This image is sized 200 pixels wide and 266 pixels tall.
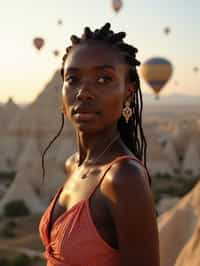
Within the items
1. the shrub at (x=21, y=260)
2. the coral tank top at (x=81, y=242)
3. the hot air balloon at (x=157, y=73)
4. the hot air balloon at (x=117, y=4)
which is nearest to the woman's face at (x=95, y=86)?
the coral tank top at (x=81, y=242)

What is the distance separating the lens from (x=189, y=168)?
42.4 metres

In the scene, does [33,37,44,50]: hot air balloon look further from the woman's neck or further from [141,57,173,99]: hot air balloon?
the woman's neck

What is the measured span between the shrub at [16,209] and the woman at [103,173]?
78.1ft

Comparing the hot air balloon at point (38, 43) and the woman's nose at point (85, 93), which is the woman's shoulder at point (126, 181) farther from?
the hot air balloon at point (38, 43)

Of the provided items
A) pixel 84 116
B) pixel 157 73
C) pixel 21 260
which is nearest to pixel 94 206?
pixel 84 116

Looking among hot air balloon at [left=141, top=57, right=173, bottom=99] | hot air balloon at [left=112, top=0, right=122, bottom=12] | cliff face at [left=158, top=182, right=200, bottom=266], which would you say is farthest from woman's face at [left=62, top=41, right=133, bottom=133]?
hot air balloon at [left=112, top=0, right=122, bottom=12]

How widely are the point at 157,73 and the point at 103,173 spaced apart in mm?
27112

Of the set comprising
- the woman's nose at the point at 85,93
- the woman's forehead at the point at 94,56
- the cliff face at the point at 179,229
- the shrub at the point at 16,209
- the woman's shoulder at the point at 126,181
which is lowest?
the shrub at the point at 16,209

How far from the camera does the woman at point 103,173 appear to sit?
1.75m

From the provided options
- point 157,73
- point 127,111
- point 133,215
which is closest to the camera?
point 133,215

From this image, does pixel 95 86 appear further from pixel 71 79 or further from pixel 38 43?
pixel 38 43

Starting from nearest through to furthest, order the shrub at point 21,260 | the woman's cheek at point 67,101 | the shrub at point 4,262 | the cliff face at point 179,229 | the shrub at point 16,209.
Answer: the woman's cheek at point 67,101 → the cliff face at point 179,229 → the shrub at point 21,260 → the shrub at point 4,262 → the shrub at point 16,209

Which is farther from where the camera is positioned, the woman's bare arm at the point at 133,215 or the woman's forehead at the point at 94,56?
the woman's forehead at the point at 94,56

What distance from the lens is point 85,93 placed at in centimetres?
196
